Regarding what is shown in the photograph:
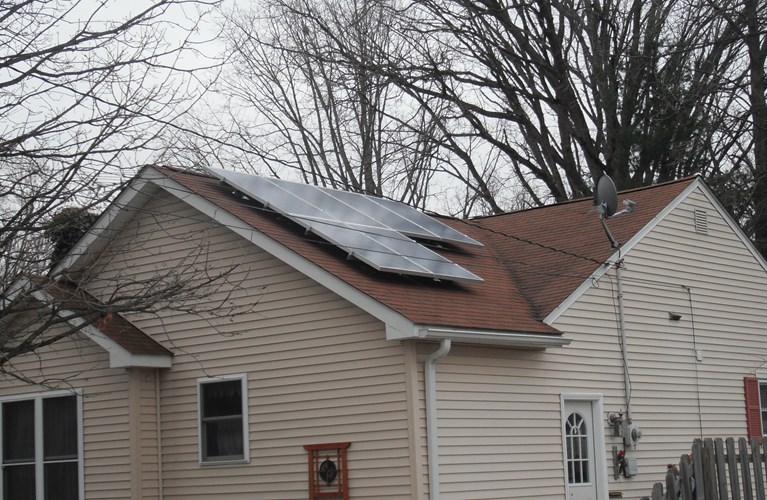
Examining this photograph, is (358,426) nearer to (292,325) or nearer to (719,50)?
(292,325)

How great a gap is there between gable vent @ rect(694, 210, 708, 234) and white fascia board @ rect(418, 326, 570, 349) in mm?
5138

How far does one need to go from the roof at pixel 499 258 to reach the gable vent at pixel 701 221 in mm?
623

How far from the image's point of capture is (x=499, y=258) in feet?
59.9

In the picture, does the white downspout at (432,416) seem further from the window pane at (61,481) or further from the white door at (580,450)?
the window pane at (61,481)

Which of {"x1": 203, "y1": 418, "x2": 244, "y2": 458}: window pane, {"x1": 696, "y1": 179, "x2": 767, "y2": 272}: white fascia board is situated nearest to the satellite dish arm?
{"x1": 696, "y1": 179, "x2": 767, "y2": 272}: white fascia board

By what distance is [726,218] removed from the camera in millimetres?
19438

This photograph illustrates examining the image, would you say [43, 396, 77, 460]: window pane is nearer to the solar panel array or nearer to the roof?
the roof

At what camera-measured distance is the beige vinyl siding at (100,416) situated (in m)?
15.5

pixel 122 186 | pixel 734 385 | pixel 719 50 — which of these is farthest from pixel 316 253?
pixel 719 50

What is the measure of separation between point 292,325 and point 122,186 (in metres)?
5.26

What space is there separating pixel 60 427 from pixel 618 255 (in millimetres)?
8703

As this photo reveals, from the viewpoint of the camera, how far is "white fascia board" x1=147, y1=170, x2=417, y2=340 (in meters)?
12.8

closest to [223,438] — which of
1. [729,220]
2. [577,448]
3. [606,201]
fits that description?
[577,448]

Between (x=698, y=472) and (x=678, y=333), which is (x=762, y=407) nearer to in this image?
(x=678, y=333)
